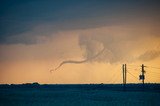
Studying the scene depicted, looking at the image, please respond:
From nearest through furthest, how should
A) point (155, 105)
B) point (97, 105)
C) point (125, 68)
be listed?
point (155, 105) → point (97, 105) → point (125, 68)

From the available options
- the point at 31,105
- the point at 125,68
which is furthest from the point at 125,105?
the point at 125,68

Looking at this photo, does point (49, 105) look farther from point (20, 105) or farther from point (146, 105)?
point (146, 105)

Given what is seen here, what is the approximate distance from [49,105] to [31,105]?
355 cm

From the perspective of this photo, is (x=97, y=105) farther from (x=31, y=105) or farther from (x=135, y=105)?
(x=31, y=105)

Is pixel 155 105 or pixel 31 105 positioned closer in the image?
pixel 155 105

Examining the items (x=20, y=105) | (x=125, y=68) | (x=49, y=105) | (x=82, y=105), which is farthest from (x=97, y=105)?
(x=125, y=68)

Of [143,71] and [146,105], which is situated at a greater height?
[143,71]

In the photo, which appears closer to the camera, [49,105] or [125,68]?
[49,105]

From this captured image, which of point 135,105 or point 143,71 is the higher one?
point 143,71

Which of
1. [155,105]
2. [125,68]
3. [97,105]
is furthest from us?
[125,68]

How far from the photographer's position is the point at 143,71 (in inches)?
4461

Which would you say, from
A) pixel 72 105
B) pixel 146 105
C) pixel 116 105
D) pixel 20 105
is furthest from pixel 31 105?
pixel 146 105

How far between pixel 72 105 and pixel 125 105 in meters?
8.33

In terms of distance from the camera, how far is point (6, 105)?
62188 mm
